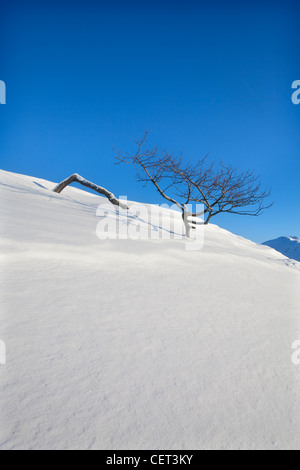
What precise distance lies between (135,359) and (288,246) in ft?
494

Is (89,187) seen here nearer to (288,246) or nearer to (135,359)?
Answer: (135,359)

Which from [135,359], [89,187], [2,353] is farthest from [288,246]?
[2,353]

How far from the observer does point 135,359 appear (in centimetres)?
123

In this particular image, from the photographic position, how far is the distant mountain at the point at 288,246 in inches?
4598

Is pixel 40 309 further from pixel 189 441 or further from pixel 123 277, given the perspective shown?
pixel 189 441

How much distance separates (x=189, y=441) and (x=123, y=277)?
1447 millimetres

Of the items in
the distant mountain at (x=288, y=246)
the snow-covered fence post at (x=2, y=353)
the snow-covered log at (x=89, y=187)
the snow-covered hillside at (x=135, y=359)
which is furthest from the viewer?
the distant mountain at (x=288, y=246)

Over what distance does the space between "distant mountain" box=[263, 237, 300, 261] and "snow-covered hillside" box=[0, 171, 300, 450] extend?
128m

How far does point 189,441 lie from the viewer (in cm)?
89

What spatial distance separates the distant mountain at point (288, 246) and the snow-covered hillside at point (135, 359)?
128206 millimetres

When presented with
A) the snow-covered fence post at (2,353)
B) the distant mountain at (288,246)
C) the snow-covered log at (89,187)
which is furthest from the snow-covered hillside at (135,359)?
the distant mountain at (288,246)

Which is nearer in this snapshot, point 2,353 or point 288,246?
point 2,353

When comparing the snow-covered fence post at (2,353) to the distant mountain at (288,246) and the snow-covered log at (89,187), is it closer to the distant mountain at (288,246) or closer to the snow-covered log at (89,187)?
the snow-covered log at (89,187)
